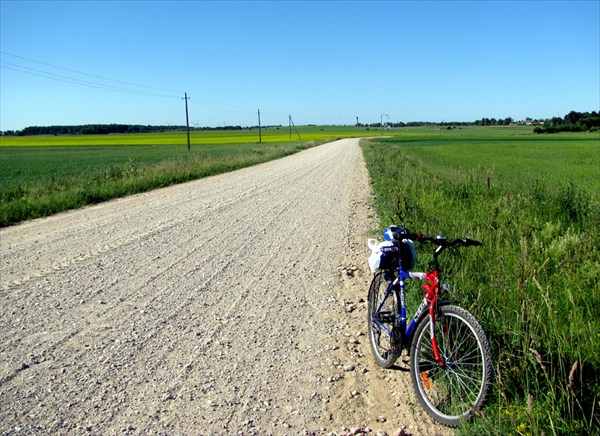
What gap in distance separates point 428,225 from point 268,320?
3425mm

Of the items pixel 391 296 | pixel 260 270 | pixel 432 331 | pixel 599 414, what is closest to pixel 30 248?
pixel 260 270

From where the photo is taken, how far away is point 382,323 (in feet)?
13.7

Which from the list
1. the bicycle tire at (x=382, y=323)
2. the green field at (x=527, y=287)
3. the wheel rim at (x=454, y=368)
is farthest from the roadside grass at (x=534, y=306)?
the bicycle tire at (x=382, y=323)

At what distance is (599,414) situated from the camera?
111 inches

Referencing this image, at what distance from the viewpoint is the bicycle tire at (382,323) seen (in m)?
4.02

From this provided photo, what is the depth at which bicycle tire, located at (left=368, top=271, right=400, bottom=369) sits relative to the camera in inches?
158

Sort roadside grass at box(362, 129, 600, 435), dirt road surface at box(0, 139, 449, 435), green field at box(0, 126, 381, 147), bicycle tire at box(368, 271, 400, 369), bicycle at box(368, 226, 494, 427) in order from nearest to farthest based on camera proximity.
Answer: roadside grass at box(362, 129, 600, 435)
bicycle at box(368, 226, 494, 427)
dirt road surface at box(0, 139, 449, 435)
bicycle tire at box(368, 271, 400, 369)
green field at box(0, 126, 381, 147)

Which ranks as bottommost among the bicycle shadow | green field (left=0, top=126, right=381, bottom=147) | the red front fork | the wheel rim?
the bicycle shadow

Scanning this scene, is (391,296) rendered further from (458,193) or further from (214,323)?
(458,193)

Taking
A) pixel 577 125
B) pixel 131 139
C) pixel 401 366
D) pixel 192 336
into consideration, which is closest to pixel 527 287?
pixel 401 366

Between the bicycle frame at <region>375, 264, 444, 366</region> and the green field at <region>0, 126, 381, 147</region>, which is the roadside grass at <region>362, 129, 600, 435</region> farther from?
the green field at <region>0, 126, 381, 147</region>

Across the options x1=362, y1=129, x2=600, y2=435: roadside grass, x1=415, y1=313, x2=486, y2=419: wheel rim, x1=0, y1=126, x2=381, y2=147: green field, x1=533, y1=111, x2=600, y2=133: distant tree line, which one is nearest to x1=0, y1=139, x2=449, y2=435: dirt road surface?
x1=415, y1=313, x2=486, y2=419: wheel rim

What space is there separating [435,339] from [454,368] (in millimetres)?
291

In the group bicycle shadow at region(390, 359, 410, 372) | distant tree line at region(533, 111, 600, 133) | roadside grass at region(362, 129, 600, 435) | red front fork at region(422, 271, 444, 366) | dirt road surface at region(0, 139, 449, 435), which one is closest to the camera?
roadside grass at region(362, 129, 600, 435)
